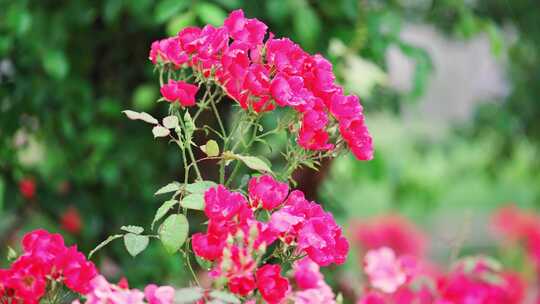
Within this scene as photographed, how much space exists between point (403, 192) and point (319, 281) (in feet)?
8.35

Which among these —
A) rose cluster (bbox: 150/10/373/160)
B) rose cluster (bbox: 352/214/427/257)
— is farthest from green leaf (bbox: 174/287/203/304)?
rose cluster (bbox: 352/214/427/257)

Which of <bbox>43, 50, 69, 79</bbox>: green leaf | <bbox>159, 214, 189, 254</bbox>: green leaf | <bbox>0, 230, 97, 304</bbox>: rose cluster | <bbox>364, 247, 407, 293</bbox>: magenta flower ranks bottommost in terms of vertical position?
<bbox>0, 230, 97, 304</bbox>: rose cluster

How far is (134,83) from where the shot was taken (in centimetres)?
273

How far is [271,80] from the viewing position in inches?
52.8

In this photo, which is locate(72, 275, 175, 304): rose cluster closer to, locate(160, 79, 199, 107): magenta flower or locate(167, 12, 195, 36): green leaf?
locate(160, 79, 199, 107): magenta flower

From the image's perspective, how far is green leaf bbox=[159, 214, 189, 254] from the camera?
1.28 metres

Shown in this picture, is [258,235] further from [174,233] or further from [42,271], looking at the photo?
[42,271]

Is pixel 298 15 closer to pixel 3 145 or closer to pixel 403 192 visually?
pixel 3 145

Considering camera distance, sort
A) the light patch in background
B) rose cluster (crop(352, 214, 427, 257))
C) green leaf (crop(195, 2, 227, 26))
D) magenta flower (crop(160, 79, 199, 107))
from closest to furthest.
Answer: magenta flower (crop(160, 79, 199, 107)) → green leaf (crop(195, 2, 227, 26)) → rose cluster (crop(352, 214, 427, 257)) → the light patch in background

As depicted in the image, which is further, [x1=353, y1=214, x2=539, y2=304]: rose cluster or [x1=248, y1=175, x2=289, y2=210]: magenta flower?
[x1=353, y1=214, x2=539, y2=304]: rose cluster

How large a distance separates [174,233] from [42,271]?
19cm

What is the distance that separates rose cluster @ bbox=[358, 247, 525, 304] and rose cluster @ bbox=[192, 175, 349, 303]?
0.55 m

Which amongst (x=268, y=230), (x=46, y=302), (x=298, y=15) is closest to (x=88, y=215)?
(x=298, y=15)

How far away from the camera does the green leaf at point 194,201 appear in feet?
4.12
